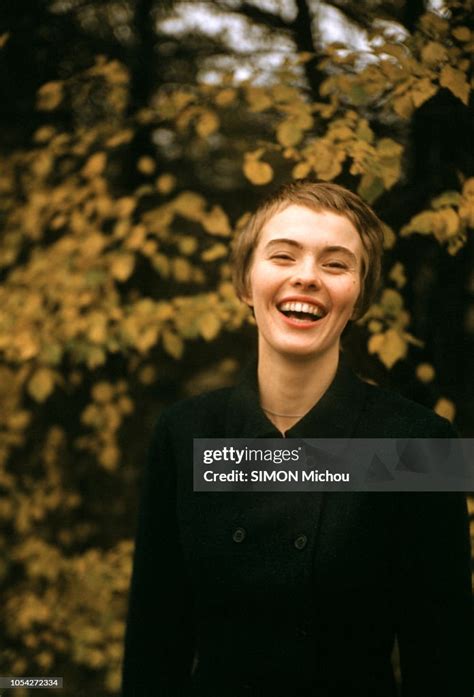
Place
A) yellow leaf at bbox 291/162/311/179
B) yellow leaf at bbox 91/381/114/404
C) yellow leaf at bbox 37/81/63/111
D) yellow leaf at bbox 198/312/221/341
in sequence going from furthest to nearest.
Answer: yellow leaf at bbox 91/381/114/404 < yellow leaf at bbox 37/81/63/111 < yellow leaf at bbox 198/312/221/341 < yellow leaf at bbox 291/162/311/179

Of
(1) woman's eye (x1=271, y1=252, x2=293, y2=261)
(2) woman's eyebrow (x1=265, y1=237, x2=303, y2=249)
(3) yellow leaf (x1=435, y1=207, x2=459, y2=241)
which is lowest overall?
(1) woman's eye (x1=271, y1=252, x2=293, y2=261)

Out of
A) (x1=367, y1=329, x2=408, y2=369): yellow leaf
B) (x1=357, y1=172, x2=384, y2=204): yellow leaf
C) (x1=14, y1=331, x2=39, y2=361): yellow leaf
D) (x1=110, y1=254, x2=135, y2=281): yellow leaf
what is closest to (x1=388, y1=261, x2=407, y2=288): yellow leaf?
(x1=367, y1=329, x2=408, y2=369): yellow leaf

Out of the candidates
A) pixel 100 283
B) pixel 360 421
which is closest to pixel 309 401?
pixel 360 421

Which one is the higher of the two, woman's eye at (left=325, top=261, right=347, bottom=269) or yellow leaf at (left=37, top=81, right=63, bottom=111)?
yellow leaf at (left=37, top=81, right=63, bottom=111)

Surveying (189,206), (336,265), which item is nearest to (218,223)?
(189,206)

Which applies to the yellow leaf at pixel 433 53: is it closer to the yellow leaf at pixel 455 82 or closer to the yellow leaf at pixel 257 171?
the yellow leaf at pixel 455 82

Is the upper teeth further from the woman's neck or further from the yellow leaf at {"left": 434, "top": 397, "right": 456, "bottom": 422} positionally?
the yellow leaf at {"left": 434, "top": 397, "right": 456, "bottom": 422}

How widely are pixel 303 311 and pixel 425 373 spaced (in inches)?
32.7

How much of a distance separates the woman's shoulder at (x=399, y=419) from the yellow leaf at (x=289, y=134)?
78 cm

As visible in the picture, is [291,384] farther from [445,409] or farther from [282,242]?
[445,409]

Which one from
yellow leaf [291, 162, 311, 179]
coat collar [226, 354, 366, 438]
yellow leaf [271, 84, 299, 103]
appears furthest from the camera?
yellow leaf [271, 84, 299, 103]

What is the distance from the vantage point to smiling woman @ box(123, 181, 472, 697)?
146 cm

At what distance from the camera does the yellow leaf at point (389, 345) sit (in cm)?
202

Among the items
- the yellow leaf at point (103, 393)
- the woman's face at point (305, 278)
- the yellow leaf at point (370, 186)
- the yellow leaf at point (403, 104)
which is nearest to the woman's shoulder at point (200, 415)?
the woman's face at point (305, 278)
